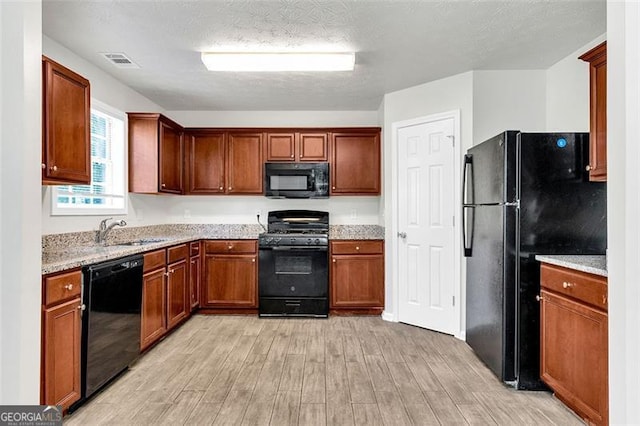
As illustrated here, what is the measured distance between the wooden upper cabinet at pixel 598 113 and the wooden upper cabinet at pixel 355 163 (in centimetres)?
243

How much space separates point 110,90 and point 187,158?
1162mm

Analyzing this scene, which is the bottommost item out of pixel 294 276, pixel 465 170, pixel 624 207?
pixel 294 276

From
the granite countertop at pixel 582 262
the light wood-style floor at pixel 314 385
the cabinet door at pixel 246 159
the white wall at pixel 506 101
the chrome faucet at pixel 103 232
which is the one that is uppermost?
the white wall at pixel 506 101

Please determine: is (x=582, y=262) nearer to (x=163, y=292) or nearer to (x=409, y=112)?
(x=409, y=112)

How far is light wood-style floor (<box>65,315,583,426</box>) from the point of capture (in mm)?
2127

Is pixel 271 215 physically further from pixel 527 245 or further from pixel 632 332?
pixel 632 332

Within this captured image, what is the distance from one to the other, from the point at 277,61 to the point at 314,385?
2505 millimetres

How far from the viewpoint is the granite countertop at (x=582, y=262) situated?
1.88 metres

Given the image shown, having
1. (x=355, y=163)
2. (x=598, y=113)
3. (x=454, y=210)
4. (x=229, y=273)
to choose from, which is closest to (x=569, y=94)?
(x=598, y=113)

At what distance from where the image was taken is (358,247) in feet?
13.7

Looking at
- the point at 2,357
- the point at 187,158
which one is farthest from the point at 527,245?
the point at 187,158

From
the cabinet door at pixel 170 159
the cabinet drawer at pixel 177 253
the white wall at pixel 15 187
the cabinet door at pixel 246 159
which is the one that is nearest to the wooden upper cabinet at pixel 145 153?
the cabinet door at pixel 170 159

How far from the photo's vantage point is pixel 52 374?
1965 mm

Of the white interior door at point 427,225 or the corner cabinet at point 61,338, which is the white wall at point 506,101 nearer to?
the white interior door at point 427,225
